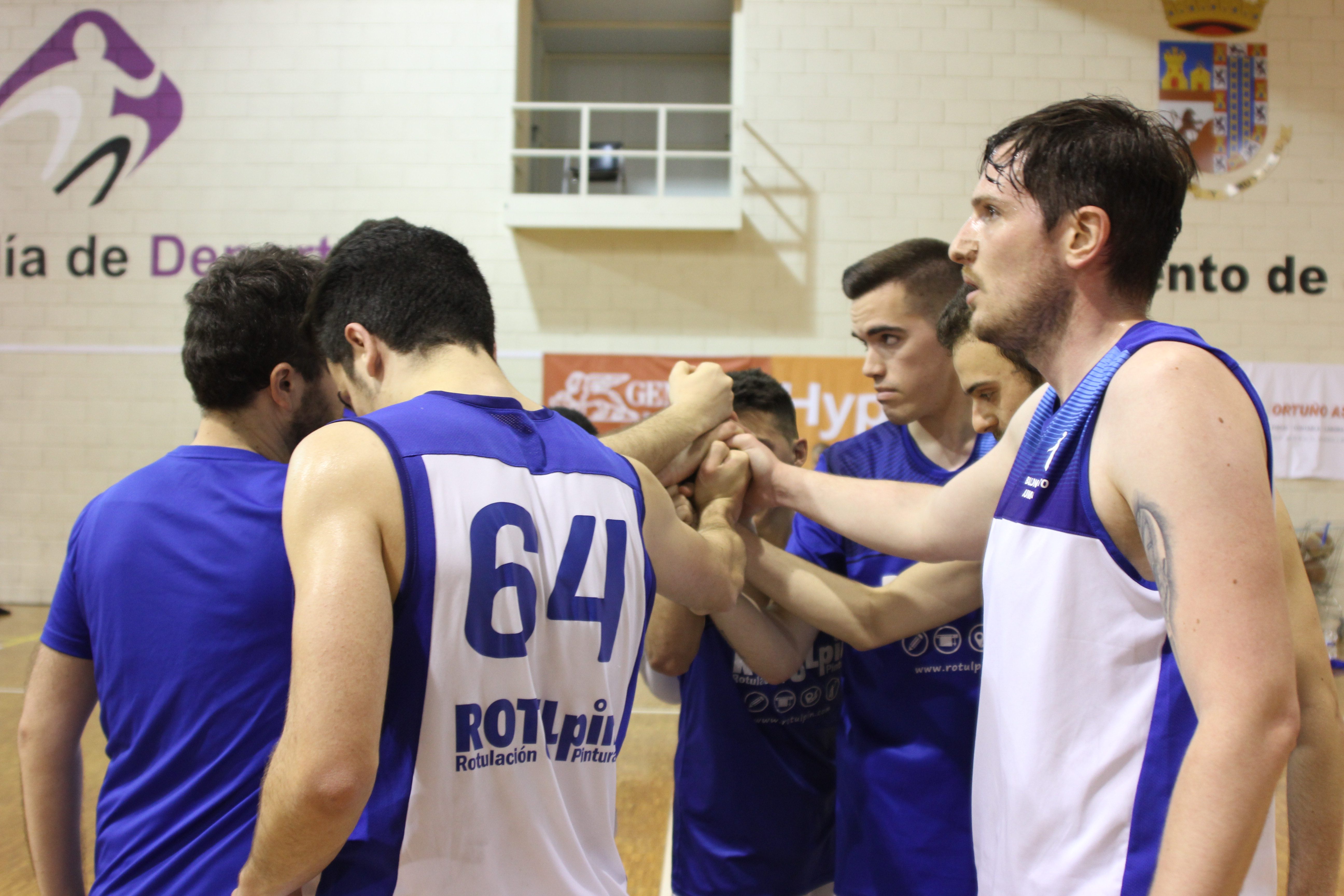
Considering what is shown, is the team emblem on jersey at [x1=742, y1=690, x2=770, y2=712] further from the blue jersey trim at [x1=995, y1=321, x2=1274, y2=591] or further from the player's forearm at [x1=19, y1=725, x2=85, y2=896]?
the player's forearm at [x1=19, y1=725, x2=85, y2=896]

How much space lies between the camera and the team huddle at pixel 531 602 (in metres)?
1.03

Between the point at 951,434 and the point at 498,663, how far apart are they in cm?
139

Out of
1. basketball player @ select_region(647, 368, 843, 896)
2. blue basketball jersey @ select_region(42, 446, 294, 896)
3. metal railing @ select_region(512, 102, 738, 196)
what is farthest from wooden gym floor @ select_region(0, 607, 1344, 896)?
metal railing @ select_region(512, 102, 738, 196)

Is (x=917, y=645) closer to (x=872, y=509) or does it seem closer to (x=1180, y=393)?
(x=872, y=509)

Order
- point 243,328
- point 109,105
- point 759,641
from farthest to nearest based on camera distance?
point 109,105 → point 759,641 → point 243,328

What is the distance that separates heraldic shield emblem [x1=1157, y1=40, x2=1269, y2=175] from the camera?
365 inches

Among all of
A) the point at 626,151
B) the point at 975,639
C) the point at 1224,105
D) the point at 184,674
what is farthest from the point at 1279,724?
the point at 1224,105

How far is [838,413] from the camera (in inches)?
362

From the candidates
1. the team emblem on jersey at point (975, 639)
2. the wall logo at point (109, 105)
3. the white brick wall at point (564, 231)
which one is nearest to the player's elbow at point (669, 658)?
the team emblem on jersey at point (975, 639)

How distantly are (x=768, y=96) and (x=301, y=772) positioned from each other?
9.42m

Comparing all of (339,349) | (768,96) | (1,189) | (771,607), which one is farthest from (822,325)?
(1,189)

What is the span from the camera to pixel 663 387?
30.1 ft

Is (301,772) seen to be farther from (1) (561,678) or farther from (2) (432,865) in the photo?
(1) (561,678)

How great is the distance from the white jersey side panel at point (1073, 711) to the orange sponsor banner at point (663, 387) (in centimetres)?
789
